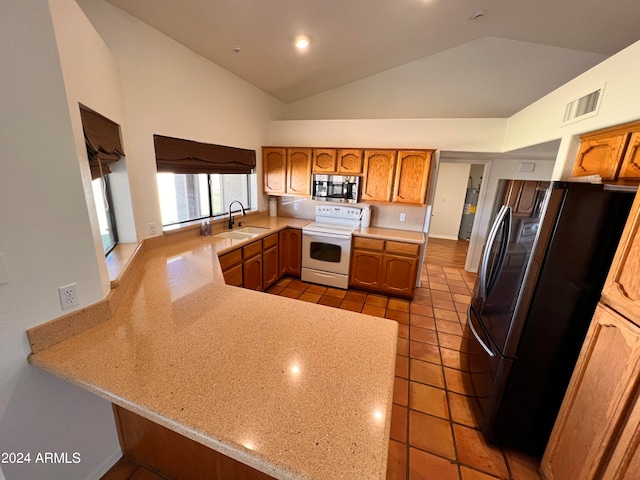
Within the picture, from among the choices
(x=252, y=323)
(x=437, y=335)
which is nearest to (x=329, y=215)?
(x=437, y=335)

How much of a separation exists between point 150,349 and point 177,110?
2.26 meters

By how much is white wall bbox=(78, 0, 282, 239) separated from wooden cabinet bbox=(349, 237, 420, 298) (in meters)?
2.24

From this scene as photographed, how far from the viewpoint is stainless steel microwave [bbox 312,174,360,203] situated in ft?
11.3

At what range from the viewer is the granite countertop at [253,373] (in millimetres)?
698

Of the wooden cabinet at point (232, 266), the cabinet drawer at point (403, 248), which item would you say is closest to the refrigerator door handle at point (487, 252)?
the cabinet drawer at point (403, 248)

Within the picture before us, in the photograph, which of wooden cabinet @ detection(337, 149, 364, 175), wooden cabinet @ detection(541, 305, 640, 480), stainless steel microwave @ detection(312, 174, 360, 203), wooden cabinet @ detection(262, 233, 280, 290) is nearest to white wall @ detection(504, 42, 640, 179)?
wooden cabinet @ detection(541, 305, 640, 480)

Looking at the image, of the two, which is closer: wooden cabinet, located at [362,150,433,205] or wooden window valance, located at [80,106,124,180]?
wooden window valance, located at [80,106,124,180]

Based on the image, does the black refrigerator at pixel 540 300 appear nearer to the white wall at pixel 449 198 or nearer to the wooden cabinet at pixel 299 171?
the wooden cabinet at pixel 299 171

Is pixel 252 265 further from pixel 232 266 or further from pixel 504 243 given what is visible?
pixel 504 243

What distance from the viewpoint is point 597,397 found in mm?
1104

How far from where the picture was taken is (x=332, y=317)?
4.40 feet

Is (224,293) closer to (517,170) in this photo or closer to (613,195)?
(613,195)

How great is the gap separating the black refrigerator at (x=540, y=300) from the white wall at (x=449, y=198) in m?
4.62

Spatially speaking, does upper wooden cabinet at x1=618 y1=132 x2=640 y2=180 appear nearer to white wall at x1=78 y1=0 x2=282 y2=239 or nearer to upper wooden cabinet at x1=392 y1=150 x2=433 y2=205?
upper wooden cabinet at x1=392 y1=150 x2=433 y2=205
